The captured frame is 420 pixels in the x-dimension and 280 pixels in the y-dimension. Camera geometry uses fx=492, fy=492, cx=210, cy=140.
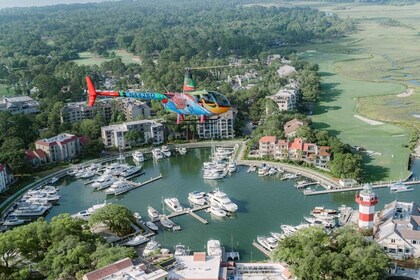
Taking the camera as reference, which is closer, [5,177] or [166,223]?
[166,223]

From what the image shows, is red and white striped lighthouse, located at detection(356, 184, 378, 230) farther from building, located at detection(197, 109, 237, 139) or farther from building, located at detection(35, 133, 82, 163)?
building, located at detection(35, 133, 82, 163)

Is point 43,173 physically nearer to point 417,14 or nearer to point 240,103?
point 240,103

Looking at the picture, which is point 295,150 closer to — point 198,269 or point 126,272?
point 198,269

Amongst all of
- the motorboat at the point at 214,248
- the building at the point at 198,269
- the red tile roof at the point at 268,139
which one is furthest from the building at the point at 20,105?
the building at the point at 198,269

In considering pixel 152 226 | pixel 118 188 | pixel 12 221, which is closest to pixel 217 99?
pixel 152 226

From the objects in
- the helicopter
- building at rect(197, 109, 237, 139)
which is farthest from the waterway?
the helicopter
